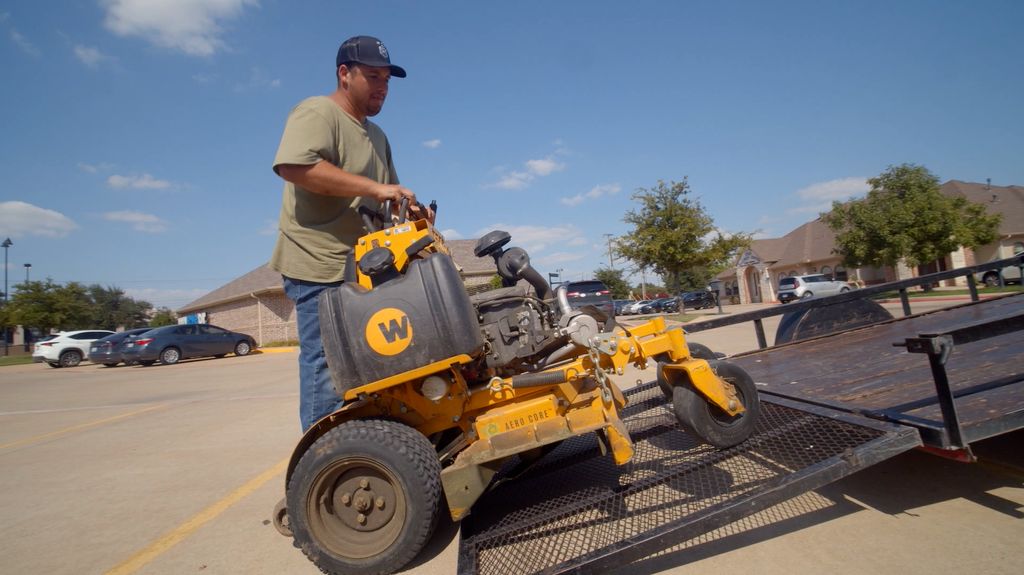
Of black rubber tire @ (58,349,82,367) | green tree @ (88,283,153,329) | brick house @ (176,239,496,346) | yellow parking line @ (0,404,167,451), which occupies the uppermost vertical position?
green tree @ (88,283,153,329)

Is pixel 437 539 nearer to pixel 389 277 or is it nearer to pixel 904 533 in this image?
pixel 389 277

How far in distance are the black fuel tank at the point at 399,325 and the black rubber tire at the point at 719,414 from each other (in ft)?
→ 3.40

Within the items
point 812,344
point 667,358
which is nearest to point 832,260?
point 812,344

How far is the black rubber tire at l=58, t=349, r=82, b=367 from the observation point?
1809cm

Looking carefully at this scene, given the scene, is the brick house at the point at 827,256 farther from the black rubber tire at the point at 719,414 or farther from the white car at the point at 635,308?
the black rubber tire at the point at 719,414

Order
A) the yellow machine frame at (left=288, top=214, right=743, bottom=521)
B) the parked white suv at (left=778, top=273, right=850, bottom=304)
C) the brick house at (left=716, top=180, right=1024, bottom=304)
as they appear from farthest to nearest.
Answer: the brick house at (left=716, top=180, right=1024, bottom=304), the parked white suv at (left=778, top=273, right=850, bottom=304), the yellow machine frame at (left=288, top=214, right=743, bottom=521)

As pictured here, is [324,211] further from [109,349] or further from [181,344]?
[109,349]

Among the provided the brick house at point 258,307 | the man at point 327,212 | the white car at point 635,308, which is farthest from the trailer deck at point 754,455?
the white car at point 635,308

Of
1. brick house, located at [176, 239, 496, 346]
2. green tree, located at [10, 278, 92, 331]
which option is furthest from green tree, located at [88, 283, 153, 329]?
brick house, located at [176, 239, 496, 346]

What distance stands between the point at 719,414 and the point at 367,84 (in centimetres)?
240

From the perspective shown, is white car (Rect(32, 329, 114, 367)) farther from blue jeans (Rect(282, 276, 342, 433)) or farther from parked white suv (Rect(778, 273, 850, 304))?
parked white suv (Rect(778, 273, 850, 304))

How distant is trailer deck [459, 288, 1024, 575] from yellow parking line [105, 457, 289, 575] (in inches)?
64.6

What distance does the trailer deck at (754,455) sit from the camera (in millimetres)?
1867

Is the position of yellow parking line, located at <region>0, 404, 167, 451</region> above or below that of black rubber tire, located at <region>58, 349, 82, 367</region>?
below
